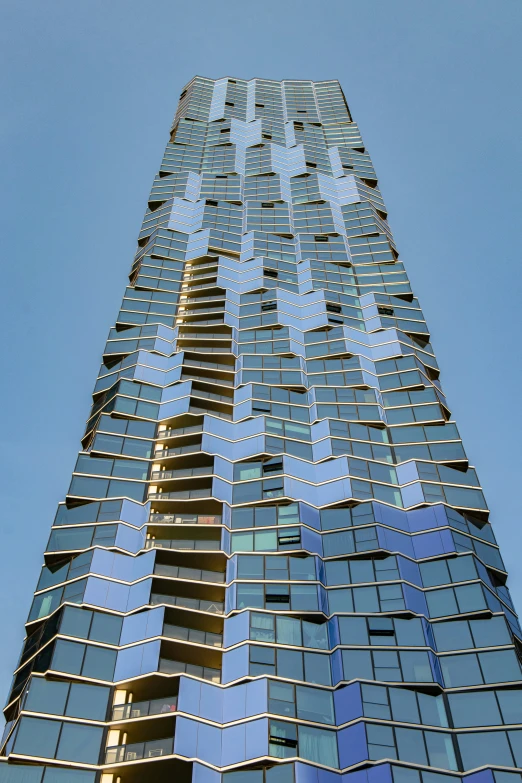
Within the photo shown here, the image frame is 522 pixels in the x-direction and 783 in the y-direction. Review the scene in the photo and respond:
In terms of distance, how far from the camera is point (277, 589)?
46.2m

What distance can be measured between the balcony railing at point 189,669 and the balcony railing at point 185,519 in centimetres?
939

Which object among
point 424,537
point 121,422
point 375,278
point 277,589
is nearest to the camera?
point 277,589

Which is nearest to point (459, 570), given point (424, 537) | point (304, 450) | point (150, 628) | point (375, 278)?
point (424, 537)

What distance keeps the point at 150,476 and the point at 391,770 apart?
80.2 ft

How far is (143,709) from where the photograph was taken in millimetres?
40062

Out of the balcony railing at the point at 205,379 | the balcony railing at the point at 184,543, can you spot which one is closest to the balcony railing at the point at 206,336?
the balcony railing at the point at 205,379

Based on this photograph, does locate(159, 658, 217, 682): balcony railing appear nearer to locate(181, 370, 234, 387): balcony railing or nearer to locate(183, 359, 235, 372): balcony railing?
locate(181, 370, 234, 387): balcony railing

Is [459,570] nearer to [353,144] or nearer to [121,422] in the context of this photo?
[121,422]

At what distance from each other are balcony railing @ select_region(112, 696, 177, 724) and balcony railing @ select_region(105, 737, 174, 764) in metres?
1.40

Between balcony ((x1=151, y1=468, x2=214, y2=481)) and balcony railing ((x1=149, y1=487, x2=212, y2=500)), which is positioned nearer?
balcony railing ((x1=149, y1=487, x2=212, y2=500))

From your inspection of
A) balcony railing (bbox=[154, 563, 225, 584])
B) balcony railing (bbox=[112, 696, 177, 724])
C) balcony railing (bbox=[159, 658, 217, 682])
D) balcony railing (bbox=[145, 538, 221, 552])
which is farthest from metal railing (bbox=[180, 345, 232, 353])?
balcony railing (bbox=[112, 696, 177, 724])

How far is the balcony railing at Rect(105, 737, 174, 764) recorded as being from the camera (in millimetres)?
37750

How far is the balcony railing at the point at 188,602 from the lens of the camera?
45906 mm

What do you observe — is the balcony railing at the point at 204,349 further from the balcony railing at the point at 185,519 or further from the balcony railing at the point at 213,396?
the balcony railing at the point at 185,519
